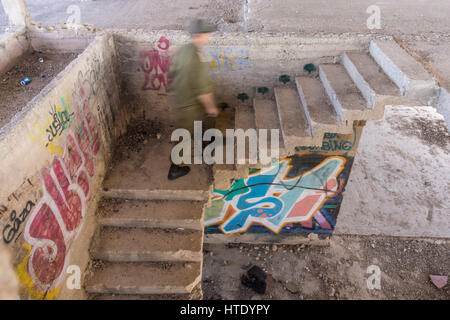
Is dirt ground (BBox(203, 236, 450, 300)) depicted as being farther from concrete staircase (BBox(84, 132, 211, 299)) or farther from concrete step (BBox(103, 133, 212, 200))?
concrete step (BBox(103, 133, 212, 200))

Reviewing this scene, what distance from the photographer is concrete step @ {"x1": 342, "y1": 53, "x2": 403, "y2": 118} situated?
12.3 ft

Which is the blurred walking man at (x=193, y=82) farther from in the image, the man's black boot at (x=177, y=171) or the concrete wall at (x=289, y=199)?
the concrete wall at (x=289, y=199)

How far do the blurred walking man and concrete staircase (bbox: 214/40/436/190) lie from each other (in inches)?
25.0

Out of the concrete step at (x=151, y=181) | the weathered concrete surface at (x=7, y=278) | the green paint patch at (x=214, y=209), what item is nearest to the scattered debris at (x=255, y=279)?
the green paint patch at (x=214, y=209)

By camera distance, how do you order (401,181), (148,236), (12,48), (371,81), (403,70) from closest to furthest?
(403,70), (371,81), (148,236), (12,48), (401,181)

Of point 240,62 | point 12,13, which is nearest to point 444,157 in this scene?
point 240,62

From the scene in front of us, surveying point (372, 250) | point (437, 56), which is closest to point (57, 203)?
point (437, 56)

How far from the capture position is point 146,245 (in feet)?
13.2

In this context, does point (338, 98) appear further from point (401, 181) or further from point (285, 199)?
point (401, 181)

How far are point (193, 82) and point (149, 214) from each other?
182cm

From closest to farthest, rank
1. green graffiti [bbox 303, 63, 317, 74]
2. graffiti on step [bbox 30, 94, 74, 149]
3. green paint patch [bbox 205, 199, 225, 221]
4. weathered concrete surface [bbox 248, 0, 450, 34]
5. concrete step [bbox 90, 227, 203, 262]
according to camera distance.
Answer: graffiti on step [bbox 30, 94, 74, 149]
concrete step [bbox 90, 227, 203, 262]
green graffiti [bbox 303, 63, 317, 74]
green paint patch [bbox 205, 199, 225, 221]
weathered concrete surface [bbox 248, 0, 450, 34]

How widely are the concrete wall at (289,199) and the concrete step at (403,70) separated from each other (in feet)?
2.55

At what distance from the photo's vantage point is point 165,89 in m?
5.12

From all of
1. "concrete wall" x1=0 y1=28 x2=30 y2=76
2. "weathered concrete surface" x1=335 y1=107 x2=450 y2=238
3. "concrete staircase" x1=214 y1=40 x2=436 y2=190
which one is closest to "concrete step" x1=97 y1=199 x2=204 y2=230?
"concrete staircase" x1=214 y1=40 x2=436 y2=190
